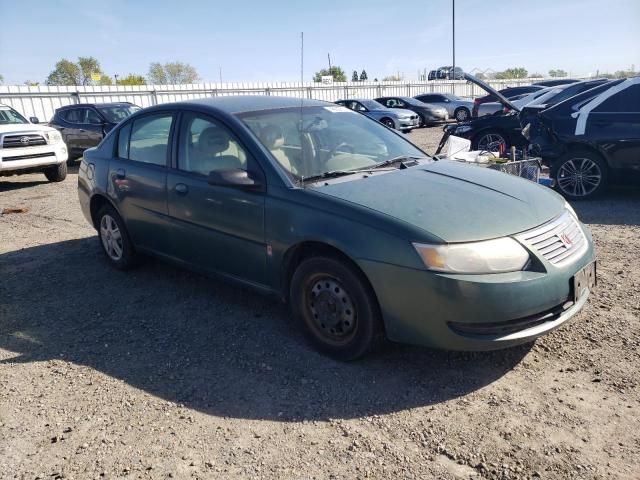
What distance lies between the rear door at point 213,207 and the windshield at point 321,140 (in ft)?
0.77

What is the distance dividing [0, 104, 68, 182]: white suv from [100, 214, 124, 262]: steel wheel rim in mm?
6240

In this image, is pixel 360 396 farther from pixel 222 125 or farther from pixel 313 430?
pixel 222 125

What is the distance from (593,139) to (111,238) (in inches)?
249

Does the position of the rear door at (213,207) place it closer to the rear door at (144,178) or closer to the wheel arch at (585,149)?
the rear door at (144,178)

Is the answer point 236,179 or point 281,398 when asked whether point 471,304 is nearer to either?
point 281,398

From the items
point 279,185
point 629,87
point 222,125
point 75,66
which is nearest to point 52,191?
point 222,125

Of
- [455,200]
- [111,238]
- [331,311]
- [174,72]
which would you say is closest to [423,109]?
[111,238]

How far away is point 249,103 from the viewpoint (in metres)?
4.15

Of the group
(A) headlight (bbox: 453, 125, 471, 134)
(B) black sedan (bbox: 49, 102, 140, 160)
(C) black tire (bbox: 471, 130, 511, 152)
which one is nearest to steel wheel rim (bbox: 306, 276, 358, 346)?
(C) black tire (bbox: 471, 130, 511, 152)

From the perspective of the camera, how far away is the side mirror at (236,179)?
3.44m

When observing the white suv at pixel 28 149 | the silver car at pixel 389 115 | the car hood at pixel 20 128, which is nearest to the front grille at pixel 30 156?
the white suv at pixel 28 149

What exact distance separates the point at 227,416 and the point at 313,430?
0.50 m

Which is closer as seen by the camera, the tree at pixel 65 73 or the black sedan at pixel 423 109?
the black sedan at pixel 423 109

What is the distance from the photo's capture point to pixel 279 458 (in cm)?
251
